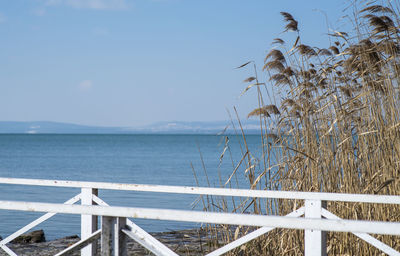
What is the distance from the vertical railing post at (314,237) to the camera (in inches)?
71.8

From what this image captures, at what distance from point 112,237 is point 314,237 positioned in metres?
0.71

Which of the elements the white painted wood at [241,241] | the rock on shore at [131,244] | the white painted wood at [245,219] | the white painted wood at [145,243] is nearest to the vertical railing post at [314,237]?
the white painted wood at [241,241]

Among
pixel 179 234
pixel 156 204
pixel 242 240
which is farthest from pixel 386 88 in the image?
pixel 156 204

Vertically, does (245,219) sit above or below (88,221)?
above

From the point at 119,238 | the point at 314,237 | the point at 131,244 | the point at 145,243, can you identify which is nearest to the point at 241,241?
the point at 314,237

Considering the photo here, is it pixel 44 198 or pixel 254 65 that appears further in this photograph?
pixel 44 198

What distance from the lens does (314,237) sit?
196 centimetres

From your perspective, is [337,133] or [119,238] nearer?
[119,238]

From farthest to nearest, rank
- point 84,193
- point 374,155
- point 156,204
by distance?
point 156,204, point 374,155, point 84,193

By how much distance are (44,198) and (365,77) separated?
10.3 metres

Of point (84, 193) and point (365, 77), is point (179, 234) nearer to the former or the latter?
point (365, 77)

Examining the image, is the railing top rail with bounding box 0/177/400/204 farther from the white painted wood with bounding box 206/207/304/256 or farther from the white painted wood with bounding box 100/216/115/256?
the white painted wood with bounding box 100/216/115/256

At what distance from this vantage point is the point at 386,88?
3967mm

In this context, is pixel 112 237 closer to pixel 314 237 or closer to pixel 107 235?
pixel 107 235
